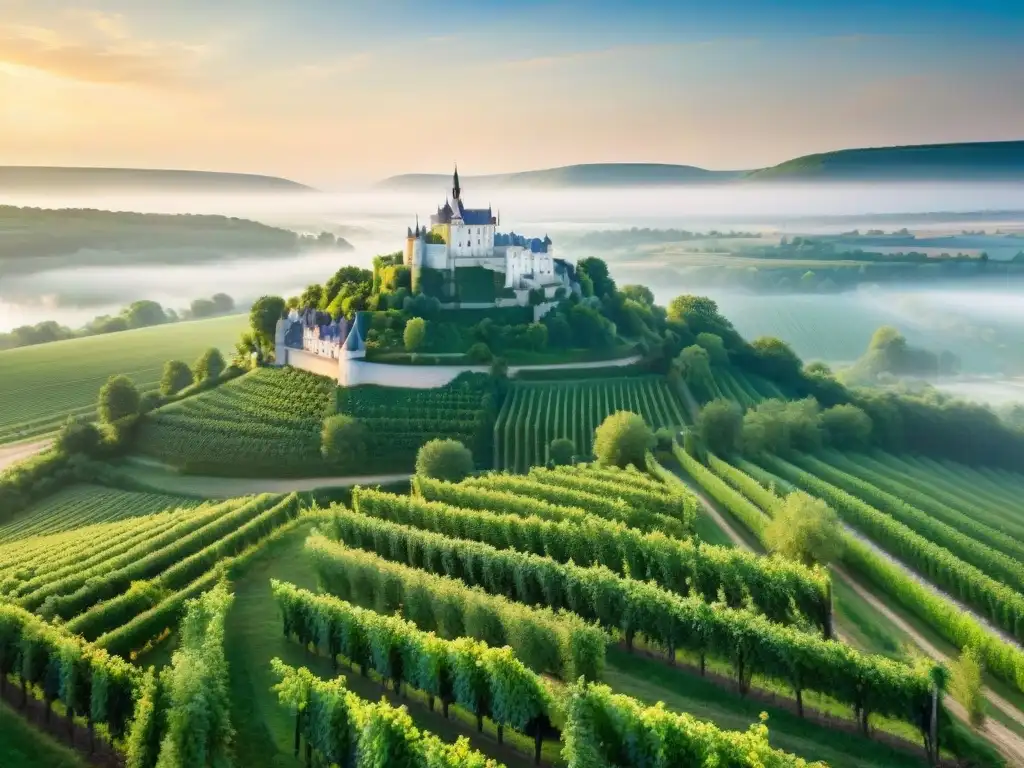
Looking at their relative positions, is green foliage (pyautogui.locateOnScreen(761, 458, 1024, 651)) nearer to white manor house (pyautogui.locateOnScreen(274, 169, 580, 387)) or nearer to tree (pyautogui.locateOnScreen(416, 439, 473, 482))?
tree (pyautogui.locateOnScreen(416, 439, 473, 482))

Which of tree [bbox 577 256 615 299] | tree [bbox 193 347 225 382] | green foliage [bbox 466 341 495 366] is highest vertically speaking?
tree [bbox 577 256 615 299]

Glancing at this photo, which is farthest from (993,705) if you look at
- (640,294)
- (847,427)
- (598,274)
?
(640,294)

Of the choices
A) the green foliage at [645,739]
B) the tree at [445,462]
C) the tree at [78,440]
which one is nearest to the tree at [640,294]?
the tree at [445,462]

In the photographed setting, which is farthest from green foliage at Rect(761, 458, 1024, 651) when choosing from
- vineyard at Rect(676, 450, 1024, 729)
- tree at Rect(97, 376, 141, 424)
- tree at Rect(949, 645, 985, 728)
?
tree at Rect(97, 376, 141, 424)

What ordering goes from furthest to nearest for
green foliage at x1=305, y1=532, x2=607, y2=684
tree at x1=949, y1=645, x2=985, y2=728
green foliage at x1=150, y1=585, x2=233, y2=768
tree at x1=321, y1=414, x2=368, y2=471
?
tree at x1=321, y1=414, x2=368, y2=471, green foliage at x1=305, y1=532, x2=607, y2=684, tree at x1=949, y1=645, x2=985, y2=728, green foliage at x1=150, y1=585, x2=233, y2=768

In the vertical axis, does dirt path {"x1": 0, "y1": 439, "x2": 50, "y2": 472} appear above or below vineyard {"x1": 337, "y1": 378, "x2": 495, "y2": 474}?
below

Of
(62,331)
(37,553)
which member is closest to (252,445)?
(37,553)

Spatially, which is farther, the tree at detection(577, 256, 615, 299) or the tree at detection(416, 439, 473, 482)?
the tree at detection(577, 256, 615, 299)
